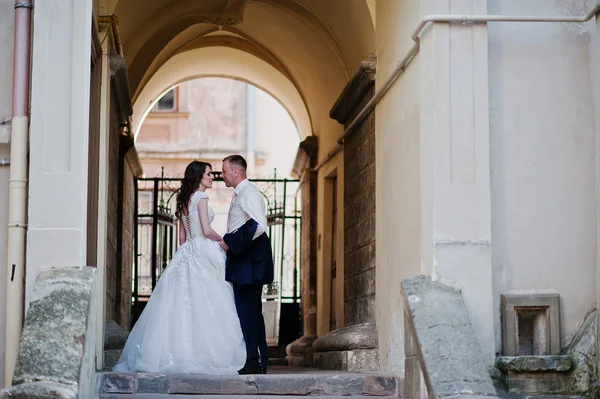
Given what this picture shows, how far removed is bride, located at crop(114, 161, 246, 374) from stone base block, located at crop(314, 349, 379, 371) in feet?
3.62

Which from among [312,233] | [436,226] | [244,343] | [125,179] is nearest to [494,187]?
[436,226]

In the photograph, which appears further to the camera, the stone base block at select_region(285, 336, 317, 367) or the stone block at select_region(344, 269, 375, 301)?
the stone base block at select_region(285, 336, 317, 367)

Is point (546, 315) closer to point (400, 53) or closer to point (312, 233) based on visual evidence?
point (400, 53)

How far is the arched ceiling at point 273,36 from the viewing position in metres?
12.0

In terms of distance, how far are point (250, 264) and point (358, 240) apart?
6.76 ft

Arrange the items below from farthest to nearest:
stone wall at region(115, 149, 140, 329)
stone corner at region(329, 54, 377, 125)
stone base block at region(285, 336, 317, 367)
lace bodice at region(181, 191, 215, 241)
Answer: stone base block at region(285, 336, 317, 367) < stone wall at region(115, 149, 140, 329) < stone corner at region(329, 54, 377, 125) < lace bodice at region(181, 191, 215, 241)

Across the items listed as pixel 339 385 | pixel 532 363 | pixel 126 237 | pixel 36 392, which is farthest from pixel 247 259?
pixel 126 237

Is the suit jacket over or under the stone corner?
under

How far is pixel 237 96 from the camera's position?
111 ft

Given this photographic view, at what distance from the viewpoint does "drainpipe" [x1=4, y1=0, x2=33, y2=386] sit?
7262 mm

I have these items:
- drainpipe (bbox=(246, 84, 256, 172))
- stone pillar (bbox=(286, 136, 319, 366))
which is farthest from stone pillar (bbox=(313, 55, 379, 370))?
drainpipe (bbox=(246, 84, 256, 172))

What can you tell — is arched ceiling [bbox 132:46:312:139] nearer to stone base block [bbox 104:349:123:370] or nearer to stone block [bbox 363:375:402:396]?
stone base block [bbox 104:349:123:370]

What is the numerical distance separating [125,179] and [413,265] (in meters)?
Result: 6.23

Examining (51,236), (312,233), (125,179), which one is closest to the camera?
(51,236)
